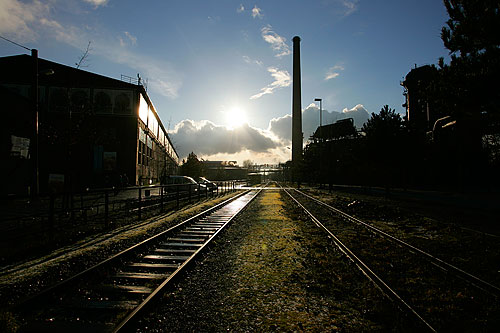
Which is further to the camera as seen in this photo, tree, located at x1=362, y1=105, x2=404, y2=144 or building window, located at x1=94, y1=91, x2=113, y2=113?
building window, located at x1=94, y1=91, x2=113, y2=113

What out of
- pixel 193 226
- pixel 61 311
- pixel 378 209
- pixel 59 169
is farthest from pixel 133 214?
pixel 59 169

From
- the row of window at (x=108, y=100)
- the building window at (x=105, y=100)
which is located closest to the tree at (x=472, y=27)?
the row of window at (x=108, y=100)

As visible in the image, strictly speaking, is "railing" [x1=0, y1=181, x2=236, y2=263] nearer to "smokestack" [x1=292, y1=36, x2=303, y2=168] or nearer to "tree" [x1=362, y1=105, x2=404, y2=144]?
"tree" [x1=362, y1=105, x2=404, y2=144]

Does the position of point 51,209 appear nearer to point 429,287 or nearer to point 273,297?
point 273,297

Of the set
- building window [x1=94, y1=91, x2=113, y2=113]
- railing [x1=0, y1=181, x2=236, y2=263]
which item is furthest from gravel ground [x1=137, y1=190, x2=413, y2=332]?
building window [x1=94, y1=91, x2=113, y2=113]

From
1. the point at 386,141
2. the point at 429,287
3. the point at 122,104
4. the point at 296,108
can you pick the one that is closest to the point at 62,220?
the point at 429,287

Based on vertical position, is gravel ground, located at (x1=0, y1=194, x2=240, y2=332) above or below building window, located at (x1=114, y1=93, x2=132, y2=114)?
below

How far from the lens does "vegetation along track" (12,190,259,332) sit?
3.13 m

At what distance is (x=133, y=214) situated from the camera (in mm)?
12203

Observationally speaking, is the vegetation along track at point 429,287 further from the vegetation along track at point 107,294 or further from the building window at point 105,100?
the building window at point 105,100

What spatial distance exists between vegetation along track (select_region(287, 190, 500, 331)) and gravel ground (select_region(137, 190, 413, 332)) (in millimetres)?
287

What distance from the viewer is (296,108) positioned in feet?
194

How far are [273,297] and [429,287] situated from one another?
254 centimetres

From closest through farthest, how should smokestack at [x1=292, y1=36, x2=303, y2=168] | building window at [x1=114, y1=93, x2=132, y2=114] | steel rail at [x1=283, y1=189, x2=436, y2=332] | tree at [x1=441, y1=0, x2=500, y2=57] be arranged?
steel rail at [x1=283, y1=189, x2=436, y2=332], tree at [x1=441, y1=0, x2=500, y2=57], building window at [x1=114, y1=93, x2=132, y2=114], smokestack at [x1=292, y1=36, x2=303, y2=168]
